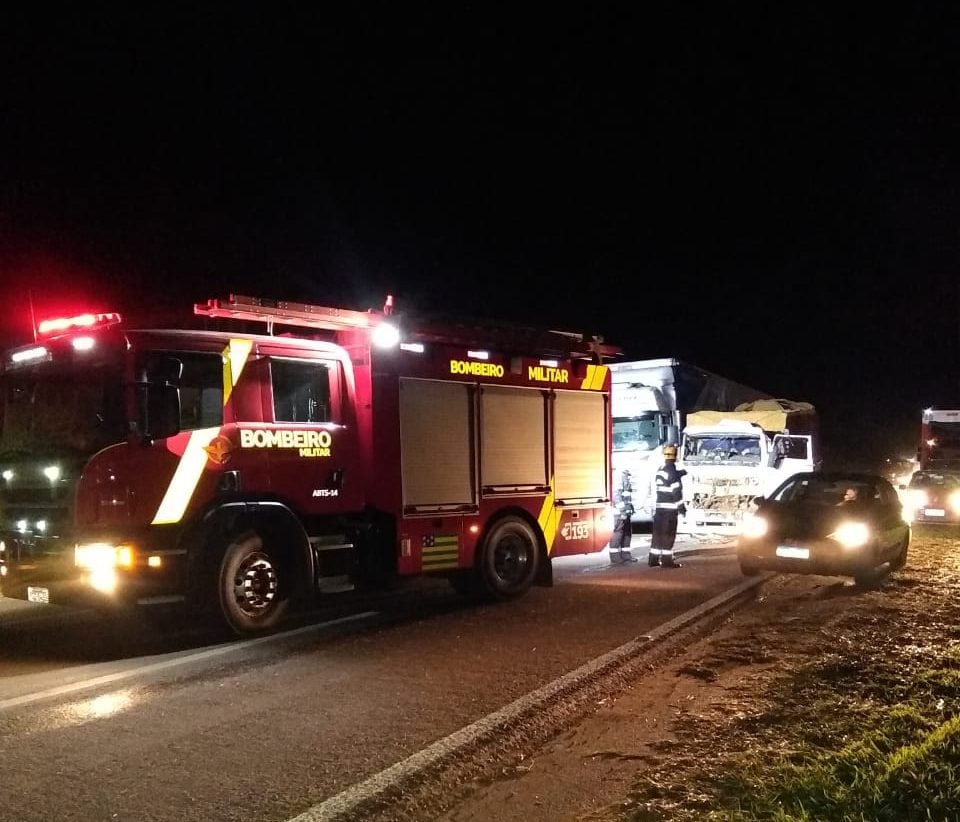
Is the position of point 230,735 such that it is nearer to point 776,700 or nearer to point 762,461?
point 776,700

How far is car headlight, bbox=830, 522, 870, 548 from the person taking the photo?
33.3 feet

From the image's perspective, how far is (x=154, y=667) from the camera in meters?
6.95

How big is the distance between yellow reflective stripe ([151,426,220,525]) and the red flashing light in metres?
1.11

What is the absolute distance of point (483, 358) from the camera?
10070 millimetres

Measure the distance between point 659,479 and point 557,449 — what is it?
2554 mm

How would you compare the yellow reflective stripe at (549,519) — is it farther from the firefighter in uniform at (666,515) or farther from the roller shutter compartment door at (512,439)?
the firefighter in uniform at (666,515)

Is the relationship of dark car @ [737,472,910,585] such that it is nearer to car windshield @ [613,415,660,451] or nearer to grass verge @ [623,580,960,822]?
grass verge @ [623,580,960,822]

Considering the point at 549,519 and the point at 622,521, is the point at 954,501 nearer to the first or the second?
the point at 622,521

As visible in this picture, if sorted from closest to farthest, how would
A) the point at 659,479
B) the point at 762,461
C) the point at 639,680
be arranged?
the point at 639,680
the point at 659,479
the point at 762,461

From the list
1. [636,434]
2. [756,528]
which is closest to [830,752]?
[756,528]

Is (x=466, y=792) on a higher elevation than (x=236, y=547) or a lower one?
lower

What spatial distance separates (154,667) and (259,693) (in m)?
1.25

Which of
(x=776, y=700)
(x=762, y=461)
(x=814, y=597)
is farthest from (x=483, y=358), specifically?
(x=762, y=461)

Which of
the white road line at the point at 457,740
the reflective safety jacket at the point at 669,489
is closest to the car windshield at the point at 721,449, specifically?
the reflective safety jacket at the point at 669,489
